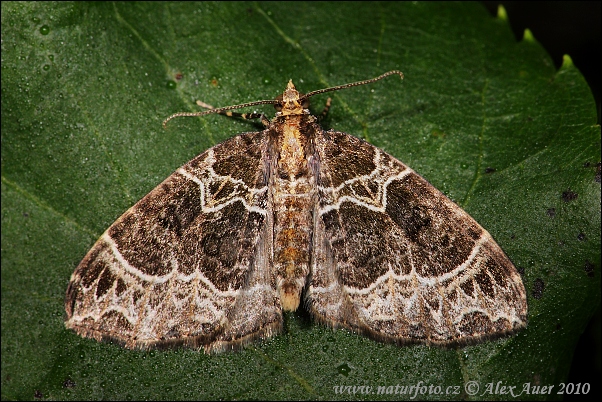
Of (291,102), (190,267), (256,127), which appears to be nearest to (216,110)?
(256,127)

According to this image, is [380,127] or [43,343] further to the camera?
[380,127]

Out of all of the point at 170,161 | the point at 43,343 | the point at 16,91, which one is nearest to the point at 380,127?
the point at 170,161

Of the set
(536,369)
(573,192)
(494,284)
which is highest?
(573,192)

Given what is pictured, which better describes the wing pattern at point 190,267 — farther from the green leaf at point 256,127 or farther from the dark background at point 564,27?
the dark background at point 564,27

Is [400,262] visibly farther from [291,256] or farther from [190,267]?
[190,267]

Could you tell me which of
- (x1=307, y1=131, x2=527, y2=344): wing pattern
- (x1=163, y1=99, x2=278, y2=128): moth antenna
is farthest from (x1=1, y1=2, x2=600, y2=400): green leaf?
(x1=307, y1=131, x2=527, y2=344): wing pattern

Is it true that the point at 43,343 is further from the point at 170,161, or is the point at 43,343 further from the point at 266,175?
the point at 266,175

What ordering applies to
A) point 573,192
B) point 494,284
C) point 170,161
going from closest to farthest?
point 494,284 < point 573,192 < point 170,161

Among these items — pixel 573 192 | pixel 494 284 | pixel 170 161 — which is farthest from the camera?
pixel 170 161
